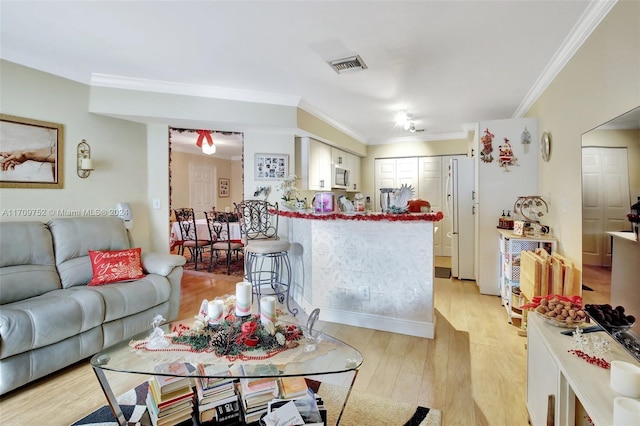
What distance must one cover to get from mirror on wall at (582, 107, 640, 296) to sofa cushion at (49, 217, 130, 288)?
3.63m

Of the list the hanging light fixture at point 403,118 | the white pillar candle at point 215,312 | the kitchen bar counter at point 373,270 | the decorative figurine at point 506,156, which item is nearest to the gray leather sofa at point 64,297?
the white pillar candle at point 215,312

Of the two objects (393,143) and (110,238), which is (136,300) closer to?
(110,238)

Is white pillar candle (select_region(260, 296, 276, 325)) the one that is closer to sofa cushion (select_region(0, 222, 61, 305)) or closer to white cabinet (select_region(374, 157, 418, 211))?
sofa cushion (select_region(0, 222, 61, 305))

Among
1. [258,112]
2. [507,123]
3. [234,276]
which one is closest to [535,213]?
[507,123]

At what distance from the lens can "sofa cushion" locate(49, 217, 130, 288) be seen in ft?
8.68

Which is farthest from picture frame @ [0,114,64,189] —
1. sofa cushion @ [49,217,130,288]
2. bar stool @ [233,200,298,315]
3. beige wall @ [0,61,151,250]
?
bar stool @ [233,200,298,315]

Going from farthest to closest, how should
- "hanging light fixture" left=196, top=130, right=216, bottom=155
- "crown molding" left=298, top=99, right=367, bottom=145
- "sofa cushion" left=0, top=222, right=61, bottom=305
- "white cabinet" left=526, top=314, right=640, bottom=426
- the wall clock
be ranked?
"hanging light fixture" left=196, top=130, right=216, bottom=155
"crown molding" left=298, top=99, right=367, bottom=145
the wall clock
"sofa cushion" left=0, top=222, right=61, bottom=305
"white cabinet" left=526, top=314, right=640, bottom=426

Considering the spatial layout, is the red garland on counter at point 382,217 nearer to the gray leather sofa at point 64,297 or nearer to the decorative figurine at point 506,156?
the gray leather sofa at point 64,297

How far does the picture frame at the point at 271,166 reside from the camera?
427 cm

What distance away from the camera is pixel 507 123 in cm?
377

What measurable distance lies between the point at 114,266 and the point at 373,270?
229 cm

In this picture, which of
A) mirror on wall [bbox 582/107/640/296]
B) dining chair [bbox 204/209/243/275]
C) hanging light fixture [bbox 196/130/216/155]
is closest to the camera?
mirror on wall [bbox 582/107/640/296]

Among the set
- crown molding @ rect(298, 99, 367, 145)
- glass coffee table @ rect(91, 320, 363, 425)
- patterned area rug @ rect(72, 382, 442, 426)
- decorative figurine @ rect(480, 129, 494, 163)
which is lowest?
patterned area rug @ rect(72, 382, 442, 426)

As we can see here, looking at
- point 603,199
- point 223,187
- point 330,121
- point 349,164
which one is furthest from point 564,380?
point 223,187
